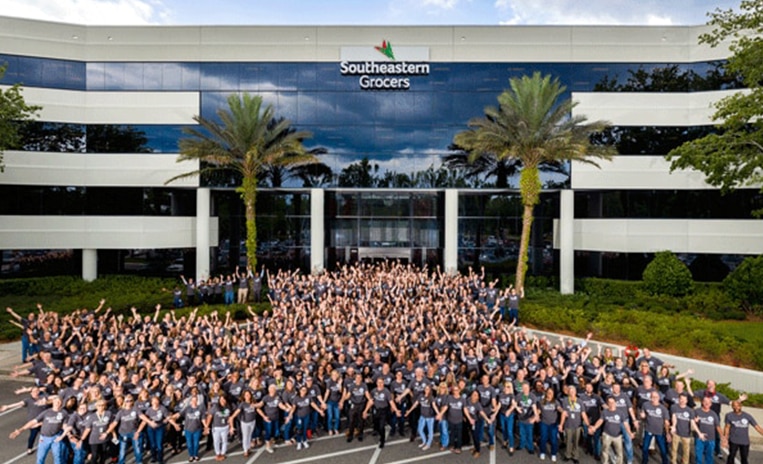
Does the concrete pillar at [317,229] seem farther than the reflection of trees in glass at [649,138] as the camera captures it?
Yes

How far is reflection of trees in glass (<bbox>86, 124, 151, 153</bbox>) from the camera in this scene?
29.3 metres

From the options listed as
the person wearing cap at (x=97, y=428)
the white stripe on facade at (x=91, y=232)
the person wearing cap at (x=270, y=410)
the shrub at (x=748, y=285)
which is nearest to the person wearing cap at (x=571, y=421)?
the person wearing cap at (x=270, y=410)

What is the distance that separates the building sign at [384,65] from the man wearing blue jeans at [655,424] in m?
23.8

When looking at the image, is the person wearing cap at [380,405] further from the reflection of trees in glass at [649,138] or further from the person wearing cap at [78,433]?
the reflection of trees in glass at [649,138]

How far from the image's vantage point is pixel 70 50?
29.3 metres

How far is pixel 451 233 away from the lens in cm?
3044

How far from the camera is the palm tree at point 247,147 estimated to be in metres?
26.2

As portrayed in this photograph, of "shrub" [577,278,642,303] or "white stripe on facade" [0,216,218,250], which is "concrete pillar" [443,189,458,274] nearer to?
"shrub" [577,278,642,303]

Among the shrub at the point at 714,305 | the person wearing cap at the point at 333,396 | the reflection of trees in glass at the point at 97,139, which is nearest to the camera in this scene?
the person wearing cap at the point at 333,396

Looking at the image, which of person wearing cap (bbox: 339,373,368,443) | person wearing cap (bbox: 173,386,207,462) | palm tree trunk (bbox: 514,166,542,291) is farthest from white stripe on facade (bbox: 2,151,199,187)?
person wearing cap (bbox: 339,373,368,443)

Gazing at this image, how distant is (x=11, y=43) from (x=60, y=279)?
1461cm

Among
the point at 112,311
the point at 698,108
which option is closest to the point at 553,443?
the point at 112,311

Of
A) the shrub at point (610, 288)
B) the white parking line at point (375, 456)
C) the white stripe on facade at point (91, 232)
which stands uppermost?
the white stripe on facade at point (91, 232)

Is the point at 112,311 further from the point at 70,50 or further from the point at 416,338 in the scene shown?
the point at 70,50
